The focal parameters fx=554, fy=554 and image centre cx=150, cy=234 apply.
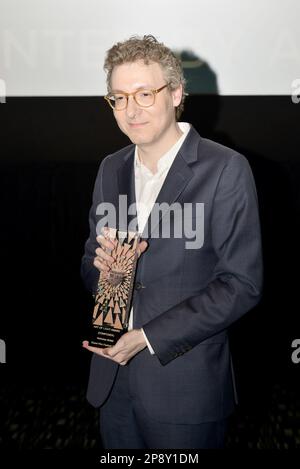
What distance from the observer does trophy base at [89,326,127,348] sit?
1423 mm

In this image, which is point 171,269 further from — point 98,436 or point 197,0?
→ point 197,0

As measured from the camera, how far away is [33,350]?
10.7ft

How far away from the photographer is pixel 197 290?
1457mm

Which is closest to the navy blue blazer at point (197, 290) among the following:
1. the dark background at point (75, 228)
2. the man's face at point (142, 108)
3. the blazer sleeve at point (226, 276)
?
the blazer sleeve at point (226, 276)

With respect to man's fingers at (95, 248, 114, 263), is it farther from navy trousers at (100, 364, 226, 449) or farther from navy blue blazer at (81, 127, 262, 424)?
navy trousers at (100, 364, 226, 449)

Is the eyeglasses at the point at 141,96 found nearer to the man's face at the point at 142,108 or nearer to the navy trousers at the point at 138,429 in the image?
the man's face at the point at 142,108

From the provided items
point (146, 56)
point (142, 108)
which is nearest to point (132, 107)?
point (142, 108)

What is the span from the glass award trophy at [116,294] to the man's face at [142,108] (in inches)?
10.4

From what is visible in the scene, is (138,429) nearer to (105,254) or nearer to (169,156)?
(105,254)

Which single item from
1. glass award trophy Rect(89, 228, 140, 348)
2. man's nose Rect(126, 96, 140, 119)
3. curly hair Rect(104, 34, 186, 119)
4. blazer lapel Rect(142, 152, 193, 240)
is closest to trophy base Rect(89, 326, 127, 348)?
glass award trophy Rect(89, 228, 140, 348)

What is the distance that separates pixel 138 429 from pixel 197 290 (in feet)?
1.47

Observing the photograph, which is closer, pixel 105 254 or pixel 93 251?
pixel 105 254

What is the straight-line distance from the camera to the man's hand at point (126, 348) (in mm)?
1407
